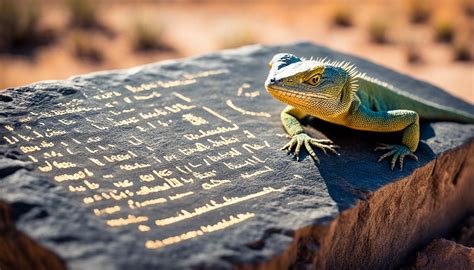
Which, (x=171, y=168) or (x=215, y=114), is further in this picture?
(x=215, y=114)

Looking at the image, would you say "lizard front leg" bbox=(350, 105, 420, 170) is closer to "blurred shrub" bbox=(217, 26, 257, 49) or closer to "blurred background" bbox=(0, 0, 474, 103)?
"blurred background" bbox=(0, 0, 474, 103)

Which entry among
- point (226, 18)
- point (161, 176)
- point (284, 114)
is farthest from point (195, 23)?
point (161, 176)

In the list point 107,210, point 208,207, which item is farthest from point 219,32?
point 107,210

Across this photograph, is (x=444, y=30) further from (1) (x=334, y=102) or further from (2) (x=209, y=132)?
(2) (x=209, y=132)

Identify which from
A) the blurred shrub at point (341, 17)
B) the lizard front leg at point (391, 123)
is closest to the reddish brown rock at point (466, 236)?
the lizard front leg at point (391, 123)

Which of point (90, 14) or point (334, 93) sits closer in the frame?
point (334, 93)

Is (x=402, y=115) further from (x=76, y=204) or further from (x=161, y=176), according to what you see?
(x=76, y=204)
